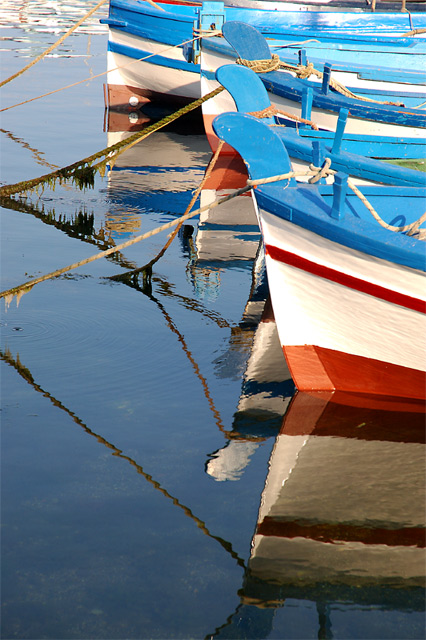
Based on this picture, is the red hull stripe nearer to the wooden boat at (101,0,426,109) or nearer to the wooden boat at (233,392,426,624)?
the wooden boat at (233,392,426,624)

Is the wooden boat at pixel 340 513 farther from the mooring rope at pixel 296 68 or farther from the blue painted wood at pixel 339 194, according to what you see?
the mooring rope at pixel 296 68

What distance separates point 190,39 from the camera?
1297 cm

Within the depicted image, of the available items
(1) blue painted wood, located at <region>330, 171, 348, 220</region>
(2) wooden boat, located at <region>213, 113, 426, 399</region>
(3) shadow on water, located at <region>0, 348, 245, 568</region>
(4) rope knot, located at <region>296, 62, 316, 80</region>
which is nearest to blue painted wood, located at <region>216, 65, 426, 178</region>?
(2) wooden boat, located at <region>213, 113, 426, 399</region>

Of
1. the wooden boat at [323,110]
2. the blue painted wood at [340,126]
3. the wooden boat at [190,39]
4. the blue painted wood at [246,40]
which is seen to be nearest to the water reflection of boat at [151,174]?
the wooden boat at [190,39]

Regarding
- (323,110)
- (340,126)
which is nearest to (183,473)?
(340,126)

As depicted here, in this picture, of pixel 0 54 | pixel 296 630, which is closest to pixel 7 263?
pixel 296 630

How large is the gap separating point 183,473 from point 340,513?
865 mm

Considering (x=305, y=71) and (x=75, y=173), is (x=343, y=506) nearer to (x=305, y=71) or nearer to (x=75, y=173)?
(x=305, y=71)

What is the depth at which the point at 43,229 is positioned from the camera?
7.88 m

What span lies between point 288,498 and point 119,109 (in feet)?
40.2

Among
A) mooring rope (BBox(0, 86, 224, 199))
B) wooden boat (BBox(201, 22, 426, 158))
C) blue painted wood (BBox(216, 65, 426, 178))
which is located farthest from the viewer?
mooring rope (BBox(0, 86, 224, 199))

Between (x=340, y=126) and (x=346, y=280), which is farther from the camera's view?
(x=340, y=126)

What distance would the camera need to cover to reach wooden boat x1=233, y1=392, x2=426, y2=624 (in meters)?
3.38

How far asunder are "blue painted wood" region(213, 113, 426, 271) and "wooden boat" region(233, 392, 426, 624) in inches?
44.4
